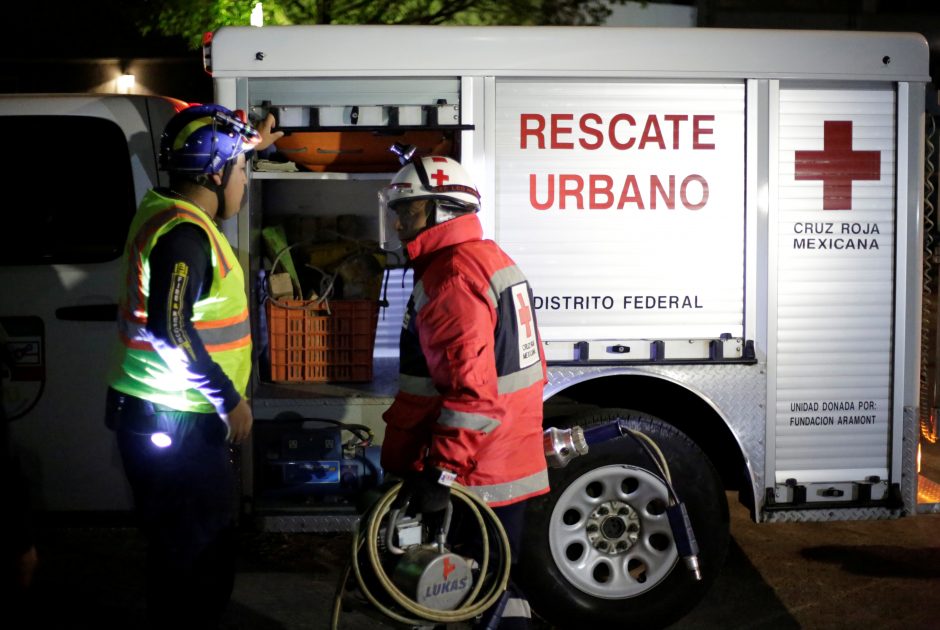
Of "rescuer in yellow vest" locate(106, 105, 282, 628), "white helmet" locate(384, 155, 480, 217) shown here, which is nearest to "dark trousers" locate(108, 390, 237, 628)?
"rescuer in yellow vest" locate(106, 105, 282, 628)

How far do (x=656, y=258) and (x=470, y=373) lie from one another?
1743 mm

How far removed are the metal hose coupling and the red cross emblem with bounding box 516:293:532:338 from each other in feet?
1.83

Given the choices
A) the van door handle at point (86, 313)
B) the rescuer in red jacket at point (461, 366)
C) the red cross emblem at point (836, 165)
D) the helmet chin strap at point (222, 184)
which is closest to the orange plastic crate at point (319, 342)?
the van door handle at point (86, 313)

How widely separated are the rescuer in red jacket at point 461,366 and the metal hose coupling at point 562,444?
0.32 m

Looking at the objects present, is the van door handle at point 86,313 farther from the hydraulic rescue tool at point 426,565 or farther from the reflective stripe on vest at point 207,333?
the hydraulic rescue tool at point 426,565

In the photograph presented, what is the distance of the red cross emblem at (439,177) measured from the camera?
3.50m

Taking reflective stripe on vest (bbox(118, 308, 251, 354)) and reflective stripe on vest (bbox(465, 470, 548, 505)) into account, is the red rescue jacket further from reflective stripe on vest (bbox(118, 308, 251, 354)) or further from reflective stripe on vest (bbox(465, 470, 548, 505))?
reflective stripe on vest (bbox(118, 308, 251, 354))

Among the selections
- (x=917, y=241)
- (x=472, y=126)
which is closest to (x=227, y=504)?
(x=472, y=126)

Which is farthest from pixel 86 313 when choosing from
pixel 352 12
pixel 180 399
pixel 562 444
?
pixel 352 12

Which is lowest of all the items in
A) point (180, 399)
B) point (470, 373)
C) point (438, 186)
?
point (180, 399)

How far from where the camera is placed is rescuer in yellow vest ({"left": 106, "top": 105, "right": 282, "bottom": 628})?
3.50 metres

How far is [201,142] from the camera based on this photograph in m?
3.72

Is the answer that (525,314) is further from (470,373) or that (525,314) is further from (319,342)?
(319,342)

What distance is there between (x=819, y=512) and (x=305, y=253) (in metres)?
2.77
